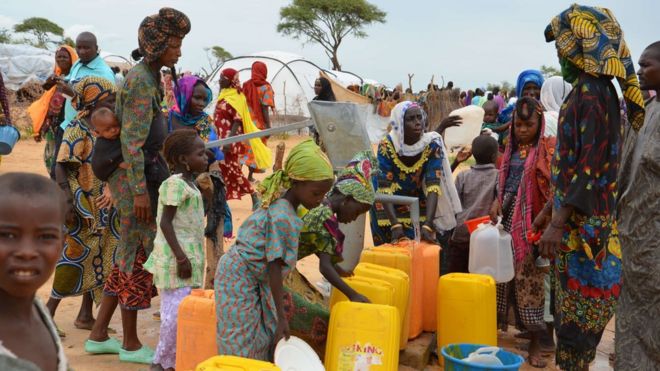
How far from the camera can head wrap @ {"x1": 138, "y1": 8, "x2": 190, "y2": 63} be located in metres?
3.77

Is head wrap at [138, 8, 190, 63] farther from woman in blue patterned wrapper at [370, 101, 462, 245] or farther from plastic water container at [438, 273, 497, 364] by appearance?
plastic water container at [438, 273, 497, 364]

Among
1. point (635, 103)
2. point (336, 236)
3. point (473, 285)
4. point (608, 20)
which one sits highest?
point (608, 20)

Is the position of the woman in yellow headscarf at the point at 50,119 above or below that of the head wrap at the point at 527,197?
above

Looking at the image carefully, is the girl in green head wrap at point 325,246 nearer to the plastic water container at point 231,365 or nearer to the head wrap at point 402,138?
the plastic water container at point 231,365

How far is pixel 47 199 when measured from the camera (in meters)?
1.54

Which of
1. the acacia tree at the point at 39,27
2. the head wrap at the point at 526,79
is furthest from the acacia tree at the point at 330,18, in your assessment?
the head wrap at the point at 526,79

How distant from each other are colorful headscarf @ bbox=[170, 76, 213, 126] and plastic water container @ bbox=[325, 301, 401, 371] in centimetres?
235

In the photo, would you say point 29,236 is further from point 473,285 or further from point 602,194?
point 473,285

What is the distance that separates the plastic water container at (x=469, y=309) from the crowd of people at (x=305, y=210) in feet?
1.37

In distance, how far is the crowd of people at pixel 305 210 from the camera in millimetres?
2936

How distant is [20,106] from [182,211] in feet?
55.8

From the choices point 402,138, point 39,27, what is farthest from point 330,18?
point 402,138

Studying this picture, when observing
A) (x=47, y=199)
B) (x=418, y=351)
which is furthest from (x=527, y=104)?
(x=47, y=199)

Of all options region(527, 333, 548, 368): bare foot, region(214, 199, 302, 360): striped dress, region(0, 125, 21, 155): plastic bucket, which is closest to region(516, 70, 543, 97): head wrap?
region(527, 333, 548, 368): bare foot
